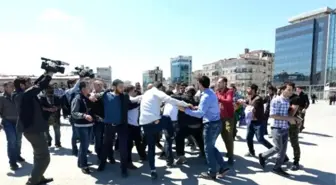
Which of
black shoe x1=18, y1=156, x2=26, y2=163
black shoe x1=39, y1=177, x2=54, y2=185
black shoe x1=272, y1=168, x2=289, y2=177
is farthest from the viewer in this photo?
black shoe x1=18, y1=156, x2=26, y2=163

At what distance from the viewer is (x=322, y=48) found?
77.6 meters

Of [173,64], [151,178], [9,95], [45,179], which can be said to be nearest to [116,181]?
[151,178]

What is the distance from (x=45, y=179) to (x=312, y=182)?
496 centimetres

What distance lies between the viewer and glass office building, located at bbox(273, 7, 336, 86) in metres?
75.4

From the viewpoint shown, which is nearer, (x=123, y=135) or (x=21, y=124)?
(x=21, y=124)

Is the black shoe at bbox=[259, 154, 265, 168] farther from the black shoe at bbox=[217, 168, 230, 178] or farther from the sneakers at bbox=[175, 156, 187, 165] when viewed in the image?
the sneakers at bbox=[175, 156, 187, 165]

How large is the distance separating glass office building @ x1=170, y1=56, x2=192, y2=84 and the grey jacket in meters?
132

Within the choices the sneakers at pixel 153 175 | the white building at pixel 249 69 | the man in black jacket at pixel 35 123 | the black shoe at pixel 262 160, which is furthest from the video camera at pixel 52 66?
the white building at pixel 249 69

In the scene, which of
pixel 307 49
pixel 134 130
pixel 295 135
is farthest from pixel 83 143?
pixel 307 49

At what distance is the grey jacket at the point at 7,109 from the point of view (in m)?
5.44

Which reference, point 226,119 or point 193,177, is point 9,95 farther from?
point 226,119

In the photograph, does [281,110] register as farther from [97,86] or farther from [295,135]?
[97,86]

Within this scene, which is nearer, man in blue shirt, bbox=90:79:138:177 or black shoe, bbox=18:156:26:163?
man in blue shirt, bbox=90:79:138:177

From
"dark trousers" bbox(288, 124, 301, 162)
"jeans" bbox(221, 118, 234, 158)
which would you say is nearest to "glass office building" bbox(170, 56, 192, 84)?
"jeans" bbox(221, 118, 234, 158)
